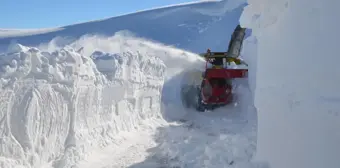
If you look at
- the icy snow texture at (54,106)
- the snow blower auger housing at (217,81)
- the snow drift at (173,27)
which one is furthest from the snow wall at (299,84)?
the snow drift at (173,27)

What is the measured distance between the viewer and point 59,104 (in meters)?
5.57

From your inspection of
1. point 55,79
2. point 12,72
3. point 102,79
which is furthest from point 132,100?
point 12,72

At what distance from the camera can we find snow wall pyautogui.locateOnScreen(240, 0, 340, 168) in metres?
2.65

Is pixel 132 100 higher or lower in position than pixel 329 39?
lower

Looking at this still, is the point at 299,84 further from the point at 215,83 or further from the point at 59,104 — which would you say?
the point at 215,83

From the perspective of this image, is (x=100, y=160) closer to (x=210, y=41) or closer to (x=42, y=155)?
(x=42, y=155)

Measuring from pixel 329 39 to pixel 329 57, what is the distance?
5.2 inches

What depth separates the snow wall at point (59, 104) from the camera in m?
4.83

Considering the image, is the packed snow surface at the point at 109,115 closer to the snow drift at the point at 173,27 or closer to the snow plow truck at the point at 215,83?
the snow plow truck at the point at 215,83

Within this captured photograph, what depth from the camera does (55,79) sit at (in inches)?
216

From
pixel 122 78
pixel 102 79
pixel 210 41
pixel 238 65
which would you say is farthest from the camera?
pixel 210 41

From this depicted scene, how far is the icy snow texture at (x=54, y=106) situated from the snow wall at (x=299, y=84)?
9.67 feet

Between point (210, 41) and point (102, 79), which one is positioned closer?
point (102, 79)

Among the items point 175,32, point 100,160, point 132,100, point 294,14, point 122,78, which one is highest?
point 175,32
